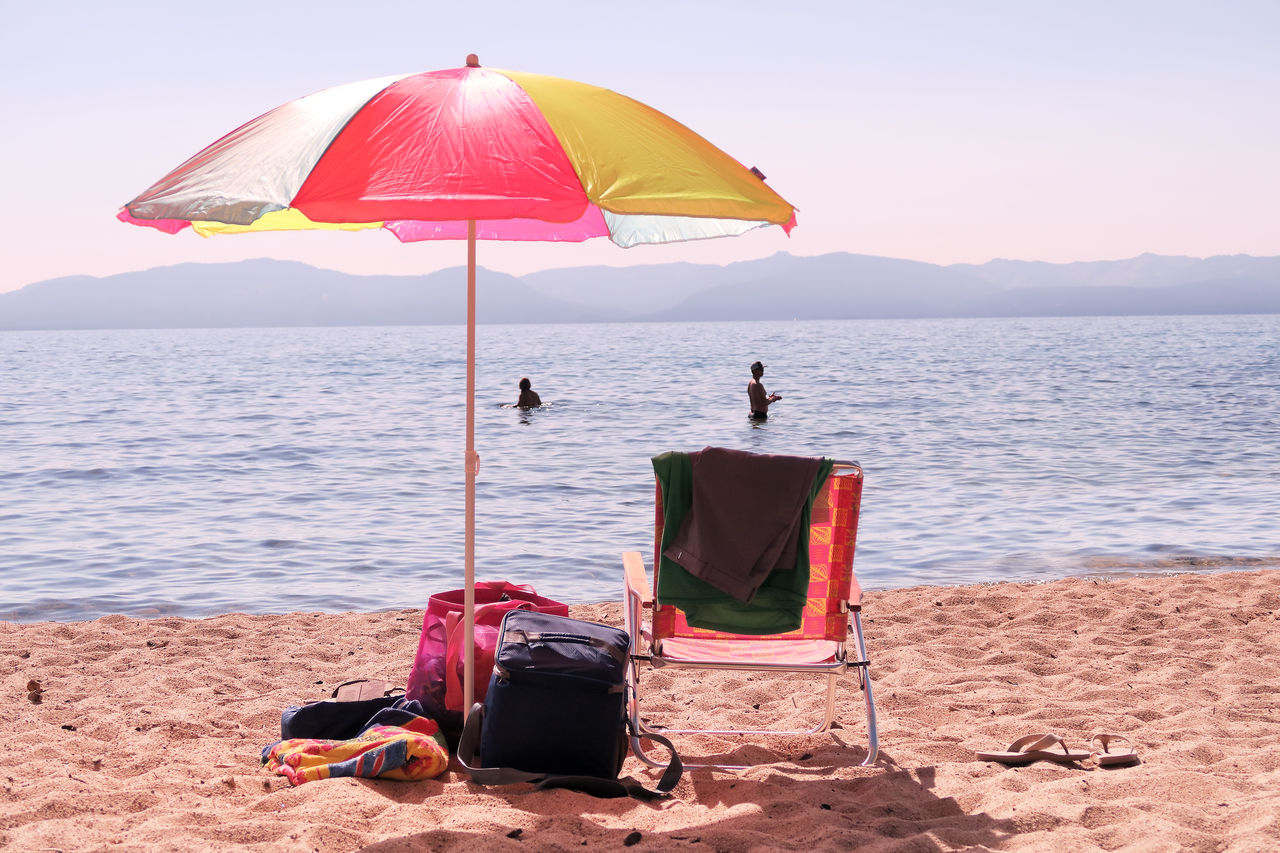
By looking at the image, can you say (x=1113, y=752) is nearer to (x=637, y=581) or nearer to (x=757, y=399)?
(x=637, y=581)

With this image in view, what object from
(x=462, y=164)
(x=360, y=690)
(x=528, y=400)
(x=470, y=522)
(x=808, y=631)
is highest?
(x=462, y=164)

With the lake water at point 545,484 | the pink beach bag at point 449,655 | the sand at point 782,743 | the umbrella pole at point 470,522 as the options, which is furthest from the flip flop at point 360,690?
the lake water at point 545,484

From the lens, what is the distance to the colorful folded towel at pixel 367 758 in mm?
3279

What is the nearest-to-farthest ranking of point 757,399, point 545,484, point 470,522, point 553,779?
point 553,779 → point 470,522 → point 545,484 → point 757,399

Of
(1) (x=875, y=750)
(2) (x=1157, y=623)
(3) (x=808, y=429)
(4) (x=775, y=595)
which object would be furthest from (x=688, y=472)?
(3) (x=808, y=429)

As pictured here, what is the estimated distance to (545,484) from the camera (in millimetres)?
11922

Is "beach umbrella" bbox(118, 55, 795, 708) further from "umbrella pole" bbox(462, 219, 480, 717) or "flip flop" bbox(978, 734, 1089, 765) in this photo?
"flip flop" bbox(978, 734, 1089, 765)

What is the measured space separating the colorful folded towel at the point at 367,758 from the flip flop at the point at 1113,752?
7.03ft

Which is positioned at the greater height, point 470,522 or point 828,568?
point 470,522

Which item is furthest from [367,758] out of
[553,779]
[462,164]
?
[462,164]

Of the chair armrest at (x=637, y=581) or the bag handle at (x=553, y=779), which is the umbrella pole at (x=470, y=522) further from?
the chair armrest at (x=637, y=581)

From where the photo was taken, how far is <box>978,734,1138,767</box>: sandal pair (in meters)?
3.40

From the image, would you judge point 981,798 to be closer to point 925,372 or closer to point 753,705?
point 753,705

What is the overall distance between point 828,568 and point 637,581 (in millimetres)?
699
